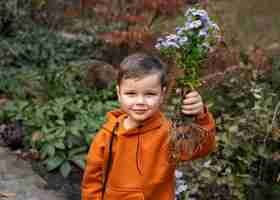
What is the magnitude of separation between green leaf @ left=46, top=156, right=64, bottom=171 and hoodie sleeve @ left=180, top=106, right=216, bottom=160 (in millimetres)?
2338

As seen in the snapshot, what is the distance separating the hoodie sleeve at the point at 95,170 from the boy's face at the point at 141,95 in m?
0.26

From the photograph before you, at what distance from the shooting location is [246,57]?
4.94 meters

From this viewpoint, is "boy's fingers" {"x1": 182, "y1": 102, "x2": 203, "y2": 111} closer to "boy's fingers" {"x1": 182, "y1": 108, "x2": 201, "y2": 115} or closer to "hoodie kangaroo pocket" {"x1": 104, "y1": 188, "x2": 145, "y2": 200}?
"boy's fingers" {"x1": 182, "y1": 108, "x2": 201, "y2": 115}

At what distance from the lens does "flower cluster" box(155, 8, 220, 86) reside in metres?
1.98

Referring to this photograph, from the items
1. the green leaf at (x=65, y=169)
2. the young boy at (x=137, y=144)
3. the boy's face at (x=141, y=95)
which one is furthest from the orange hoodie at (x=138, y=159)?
the green leaf at (x=65, y=169)

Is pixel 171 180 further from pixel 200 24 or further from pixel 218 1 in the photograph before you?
pixel 218 1

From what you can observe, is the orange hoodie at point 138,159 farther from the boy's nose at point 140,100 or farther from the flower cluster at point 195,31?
the flower cluster at point 195,31

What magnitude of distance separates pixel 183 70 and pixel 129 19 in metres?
4.14

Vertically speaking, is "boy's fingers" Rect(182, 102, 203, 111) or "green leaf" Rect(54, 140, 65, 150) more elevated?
"boy's fingers" Rect(182, 102, 203, 111)

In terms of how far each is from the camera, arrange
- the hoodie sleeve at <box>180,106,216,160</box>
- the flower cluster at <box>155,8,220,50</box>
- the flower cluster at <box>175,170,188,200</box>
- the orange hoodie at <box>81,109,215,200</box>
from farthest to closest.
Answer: the flower cluster at <box>175,170,188,200</box> → the orange hoodie at <box>81,109,215,200</box> → the hoodie sleeve at <box>180,106,216,160</box> → the flower cluster at <box>155,8,220,50</box>

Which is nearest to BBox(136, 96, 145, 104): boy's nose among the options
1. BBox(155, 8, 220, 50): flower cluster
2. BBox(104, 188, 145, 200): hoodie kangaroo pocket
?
BBox(155, 8, 220, 50): flower cluster

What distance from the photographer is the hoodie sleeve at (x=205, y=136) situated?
6.91 feet

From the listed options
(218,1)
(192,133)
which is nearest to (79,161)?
(192,133)

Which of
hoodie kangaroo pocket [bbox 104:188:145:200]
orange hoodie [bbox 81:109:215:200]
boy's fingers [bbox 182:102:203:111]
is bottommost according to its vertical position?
hoodie kangaroo pocket [bbox 104:188:145:200]
